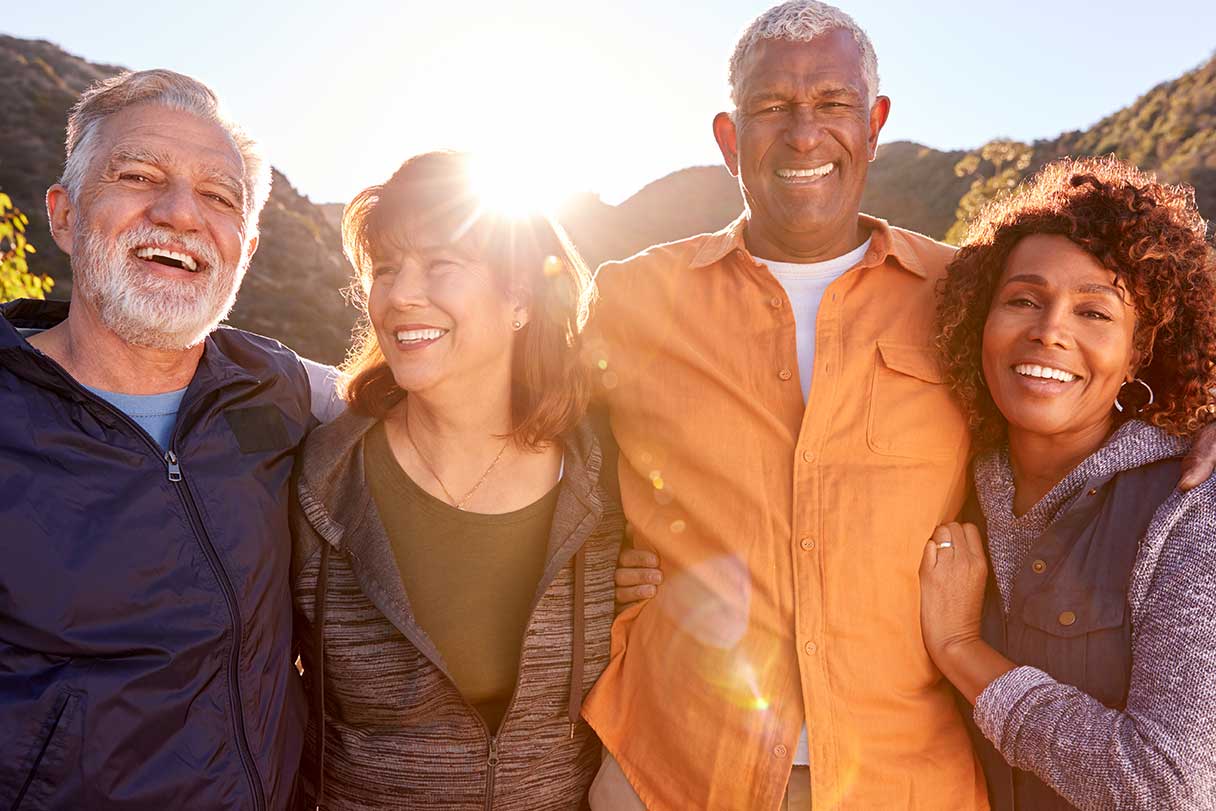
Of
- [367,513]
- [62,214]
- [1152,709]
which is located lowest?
[1152,709]

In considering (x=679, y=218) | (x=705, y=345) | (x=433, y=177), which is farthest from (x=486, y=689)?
(x=679, y=218)

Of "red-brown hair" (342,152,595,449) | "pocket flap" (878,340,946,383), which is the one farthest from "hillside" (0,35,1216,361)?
"pocket flap" (878,340,946,383)

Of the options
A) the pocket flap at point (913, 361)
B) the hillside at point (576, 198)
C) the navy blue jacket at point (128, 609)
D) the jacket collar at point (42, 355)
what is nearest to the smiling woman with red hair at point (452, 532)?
the navy blue jacket at point (128, 609)

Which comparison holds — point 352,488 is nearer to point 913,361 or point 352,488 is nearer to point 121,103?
point 121,103

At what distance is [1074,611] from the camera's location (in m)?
2.20

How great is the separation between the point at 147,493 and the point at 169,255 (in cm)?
73

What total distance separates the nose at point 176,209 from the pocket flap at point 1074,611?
8.35 ft

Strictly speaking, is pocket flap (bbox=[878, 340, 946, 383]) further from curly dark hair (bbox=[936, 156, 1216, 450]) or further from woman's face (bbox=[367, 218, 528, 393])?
woman's face (bbox=[367, 218, 528, 393])

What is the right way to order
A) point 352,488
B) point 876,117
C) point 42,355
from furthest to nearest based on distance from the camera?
point 876,117 → point 352,488 → point 42,355

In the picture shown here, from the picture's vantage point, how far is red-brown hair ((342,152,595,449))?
2689 millimetres

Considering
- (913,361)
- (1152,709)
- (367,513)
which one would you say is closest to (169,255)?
(367,513)

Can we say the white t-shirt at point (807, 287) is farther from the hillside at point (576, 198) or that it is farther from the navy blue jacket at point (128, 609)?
the hillside at point (576, 198)

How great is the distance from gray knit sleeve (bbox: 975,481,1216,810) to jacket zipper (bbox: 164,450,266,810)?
1.88 metres

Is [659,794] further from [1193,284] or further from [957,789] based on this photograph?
[1193,284]
